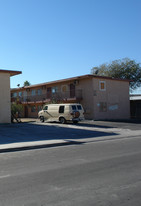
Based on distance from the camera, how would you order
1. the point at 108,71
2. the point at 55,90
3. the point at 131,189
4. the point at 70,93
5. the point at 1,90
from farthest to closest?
the point at 108,71 → the point at 55,90 → the point at 70,93 → the point at 1,90 → the point at 131,189

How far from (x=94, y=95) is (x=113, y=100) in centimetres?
383

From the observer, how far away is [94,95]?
3092 centimetres

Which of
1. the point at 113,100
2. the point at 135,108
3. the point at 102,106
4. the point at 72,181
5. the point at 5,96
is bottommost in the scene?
the point at 72,181

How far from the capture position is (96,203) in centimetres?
425

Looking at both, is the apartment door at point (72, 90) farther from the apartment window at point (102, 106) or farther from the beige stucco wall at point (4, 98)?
the beige stucco wall at point (4, 98)

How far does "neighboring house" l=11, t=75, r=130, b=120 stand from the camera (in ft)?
103

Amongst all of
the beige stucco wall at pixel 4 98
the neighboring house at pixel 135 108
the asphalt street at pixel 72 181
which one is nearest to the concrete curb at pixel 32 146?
the asphalt street at pixel 72 181

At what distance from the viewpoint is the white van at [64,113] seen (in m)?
23.8

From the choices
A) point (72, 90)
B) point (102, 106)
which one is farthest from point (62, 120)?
point (72, 90)

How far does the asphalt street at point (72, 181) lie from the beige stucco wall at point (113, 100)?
76.2ft

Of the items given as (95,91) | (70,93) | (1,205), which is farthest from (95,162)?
(70,93)

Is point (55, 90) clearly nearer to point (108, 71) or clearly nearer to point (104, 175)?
point (108, 71)

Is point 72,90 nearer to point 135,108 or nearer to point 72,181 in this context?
point 135,108

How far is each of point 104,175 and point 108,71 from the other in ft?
145
